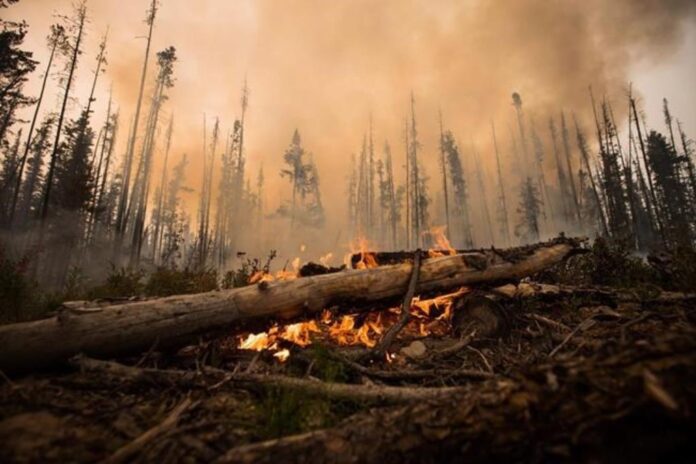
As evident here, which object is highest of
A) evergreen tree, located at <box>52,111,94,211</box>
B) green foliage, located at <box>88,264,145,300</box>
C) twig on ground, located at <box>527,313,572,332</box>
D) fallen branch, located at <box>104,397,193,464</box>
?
evergreen tree, located at <box>52,111,94,211</box>

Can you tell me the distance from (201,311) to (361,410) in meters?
2.34

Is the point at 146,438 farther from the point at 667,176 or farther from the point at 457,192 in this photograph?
the point at 457,192

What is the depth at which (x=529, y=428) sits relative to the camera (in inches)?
65.7

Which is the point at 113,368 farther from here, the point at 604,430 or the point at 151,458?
the point at 604,430

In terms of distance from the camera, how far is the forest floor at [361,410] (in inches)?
60.9

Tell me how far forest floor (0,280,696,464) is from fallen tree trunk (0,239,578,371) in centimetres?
26

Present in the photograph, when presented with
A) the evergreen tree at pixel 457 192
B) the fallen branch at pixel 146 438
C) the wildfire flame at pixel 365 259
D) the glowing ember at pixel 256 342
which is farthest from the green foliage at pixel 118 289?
the evergreen tree at pixel 457 192

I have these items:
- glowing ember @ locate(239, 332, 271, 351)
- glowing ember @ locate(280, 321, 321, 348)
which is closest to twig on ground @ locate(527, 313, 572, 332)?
glowing ember @ locate(280, 321, 321, 348)

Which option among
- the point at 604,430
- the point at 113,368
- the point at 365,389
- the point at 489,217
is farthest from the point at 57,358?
the point at 489,217

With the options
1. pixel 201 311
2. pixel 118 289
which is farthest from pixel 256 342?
pixel 118 289

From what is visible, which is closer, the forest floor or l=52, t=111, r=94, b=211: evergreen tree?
the forest floor

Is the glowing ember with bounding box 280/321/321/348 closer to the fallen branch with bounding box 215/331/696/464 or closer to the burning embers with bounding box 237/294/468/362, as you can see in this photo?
the burning embers with bounding box 237/294/468/362

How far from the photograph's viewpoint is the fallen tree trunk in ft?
10.8

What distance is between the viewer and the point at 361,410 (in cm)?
286
